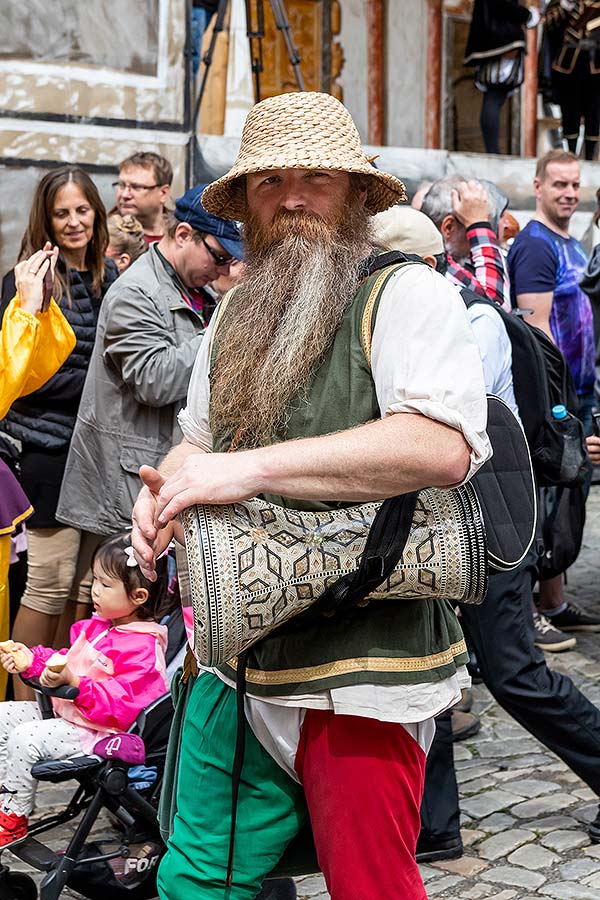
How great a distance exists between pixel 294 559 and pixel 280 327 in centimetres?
49

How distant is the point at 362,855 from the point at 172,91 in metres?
7.57

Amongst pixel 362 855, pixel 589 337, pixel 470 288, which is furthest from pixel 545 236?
pixel 362 855

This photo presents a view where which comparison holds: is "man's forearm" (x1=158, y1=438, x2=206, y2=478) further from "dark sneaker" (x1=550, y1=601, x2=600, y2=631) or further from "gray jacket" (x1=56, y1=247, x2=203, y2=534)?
"dark sneaker" (x1=550, y1=601, x2=600, y2=631)

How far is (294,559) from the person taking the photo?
7.43ft

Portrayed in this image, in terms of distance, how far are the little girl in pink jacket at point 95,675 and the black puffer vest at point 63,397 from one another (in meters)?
1.14

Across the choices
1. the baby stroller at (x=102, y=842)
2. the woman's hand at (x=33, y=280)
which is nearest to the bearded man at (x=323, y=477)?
the baby stroller at (x=102, y=842)

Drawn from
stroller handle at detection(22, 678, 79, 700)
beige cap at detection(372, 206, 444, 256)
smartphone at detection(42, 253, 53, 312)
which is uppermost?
beige cap at detection(372, 206, 444, 256)

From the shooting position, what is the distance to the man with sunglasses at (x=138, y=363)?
4738 millimetres

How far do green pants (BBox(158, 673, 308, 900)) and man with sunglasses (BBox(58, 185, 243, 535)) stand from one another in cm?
231

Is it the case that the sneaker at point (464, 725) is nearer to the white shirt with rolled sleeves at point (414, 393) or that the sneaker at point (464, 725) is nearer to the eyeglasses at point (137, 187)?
the white shirt with rolled sleeves at point (414, 393)

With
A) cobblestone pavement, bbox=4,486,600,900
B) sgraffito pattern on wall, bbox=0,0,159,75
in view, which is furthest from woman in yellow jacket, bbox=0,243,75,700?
sgraffito pattern on wall, bbox=0,0,159,75

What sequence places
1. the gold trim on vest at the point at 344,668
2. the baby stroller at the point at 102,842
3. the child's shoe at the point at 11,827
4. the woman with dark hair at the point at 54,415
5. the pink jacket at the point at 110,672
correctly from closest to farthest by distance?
the gold trim on vest at the point at 344,668 < the baby stroller at the point at 102,842 < the child's shoe at the point at 11,827 < the pink jacket at the point at 110,672 < the woman with dark hair at the point at 54,415

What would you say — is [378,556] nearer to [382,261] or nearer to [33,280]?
[382,261]

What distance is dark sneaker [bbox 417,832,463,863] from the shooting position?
4.11 metres
